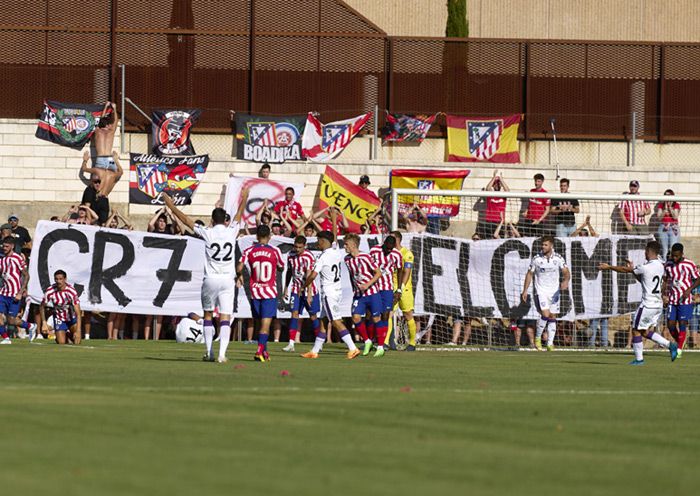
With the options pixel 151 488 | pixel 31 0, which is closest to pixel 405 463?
pixel 151 488

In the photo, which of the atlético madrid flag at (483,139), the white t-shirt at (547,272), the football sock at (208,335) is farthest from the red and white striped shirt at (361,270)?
the atlético madrid flag at (483,139)

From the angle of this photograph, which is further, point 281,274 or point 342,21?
point 342,21

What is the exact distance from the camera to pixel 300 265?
25203 millimetres

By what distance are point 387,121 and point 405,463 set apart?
24.6 meters

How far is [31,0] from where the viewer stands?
32.5 metres

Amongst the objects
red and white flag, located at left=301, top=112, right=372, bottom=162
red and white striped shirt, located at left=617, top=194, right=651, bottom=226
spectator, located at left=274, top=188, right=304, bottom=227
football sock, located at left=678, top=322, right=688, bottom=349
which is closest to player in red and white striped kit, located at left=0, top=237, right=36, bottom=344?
spectator, located at left=274, top=188, right=304, bottom=227

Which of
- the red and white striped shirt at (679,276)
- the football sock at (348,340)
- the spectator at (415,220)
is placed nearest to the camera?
the football sock at (348,340)

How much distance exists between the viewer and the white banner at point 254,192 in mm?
29141

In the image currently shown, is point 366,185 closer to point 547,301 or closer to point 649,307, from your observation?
point 547,301

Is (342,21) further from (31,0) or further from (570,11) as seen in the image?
(570,11)

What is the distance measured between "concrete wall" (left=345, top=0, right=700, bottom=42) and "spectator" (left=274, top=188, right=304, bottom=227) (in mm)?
13908

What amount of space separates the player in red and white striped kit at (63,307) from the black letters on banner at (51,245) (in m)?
1.94

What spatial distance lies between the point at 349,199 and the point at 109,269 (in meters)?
5.65

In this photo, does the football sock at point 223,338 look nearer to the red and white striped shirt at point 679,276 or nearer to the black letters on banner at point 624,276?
the red and white striped shirt at point 679,276
